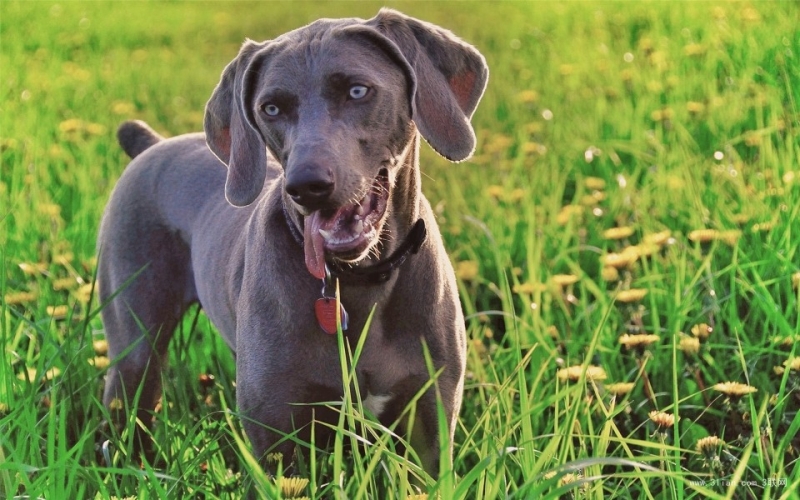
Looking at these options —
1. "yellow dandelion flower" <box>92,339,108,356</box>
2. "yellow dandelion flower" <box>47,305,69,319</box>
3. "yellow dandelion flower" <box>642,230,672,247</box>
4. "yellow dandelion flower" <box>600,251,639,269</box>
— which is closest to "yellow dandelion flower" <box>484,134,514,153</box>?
"yellow dandelion flower" <box>642,230,672,247</box>

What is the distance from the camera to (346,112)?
2.78 m

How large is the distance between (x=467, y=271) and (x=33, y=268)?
1763mm

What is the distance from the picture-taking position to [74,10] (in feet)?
41.3

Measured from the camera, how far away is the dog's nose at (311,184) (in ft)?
8.43

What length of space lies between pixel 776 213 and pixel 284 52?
1.99 meters

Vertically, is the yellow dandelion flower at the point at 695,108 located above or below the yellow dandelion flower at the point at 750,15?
below

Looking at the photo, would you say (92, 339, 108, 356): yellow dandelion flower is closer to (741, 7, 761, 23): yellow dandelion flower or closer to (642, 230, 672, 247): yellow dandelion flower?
(642, 230, 672, 247): yellow dandelion flower

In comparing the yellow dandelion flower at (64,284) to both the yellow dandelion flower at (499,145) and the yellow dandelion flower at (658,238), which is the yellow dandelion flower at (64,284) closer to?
the yellow dandelion flower at (658,238)

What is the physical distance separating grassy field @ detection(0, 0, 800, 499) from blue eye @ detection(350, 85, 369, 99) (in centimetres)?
60

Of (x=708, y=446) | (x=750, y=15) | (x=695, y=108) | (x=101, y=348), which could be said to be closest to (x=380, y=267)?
(x=708, y=446)

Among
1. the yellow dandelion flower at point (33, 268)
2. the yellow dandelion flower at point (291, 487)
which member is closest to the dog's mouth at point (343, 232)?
the yellow dandelion flower at point (291, 487)

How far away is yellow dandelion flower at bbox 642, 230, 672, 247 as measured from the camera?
401cm

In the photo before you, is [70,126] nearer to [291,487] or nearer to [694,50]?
[694,50]

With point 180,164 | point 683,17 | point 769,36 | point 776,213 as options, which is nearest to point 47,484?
point 180,164
